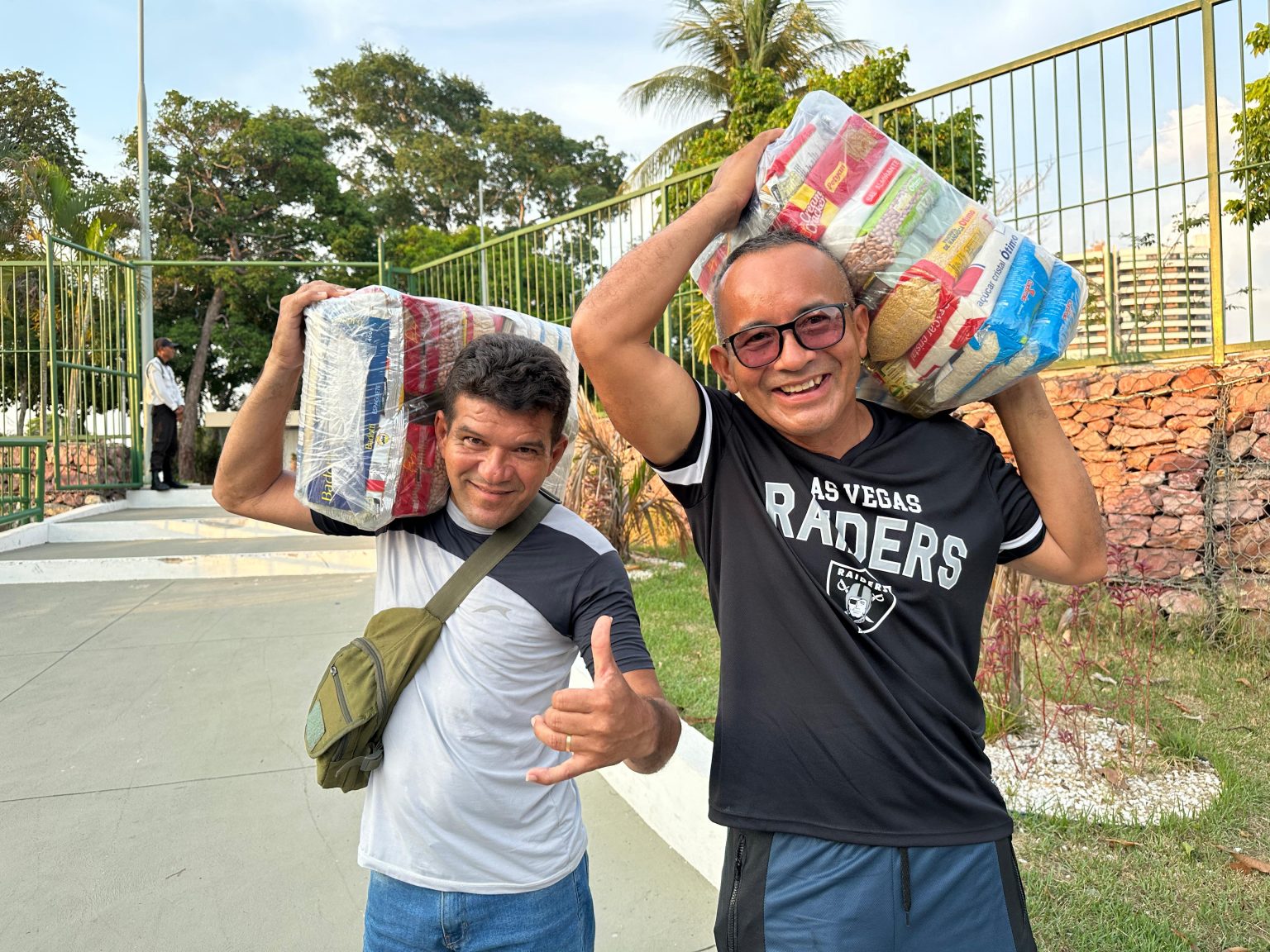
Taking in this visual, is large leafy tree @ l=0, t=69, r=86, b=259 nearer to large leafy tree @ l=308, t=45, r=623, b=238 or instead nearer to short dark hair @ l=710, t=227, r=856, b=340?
large leafy tree @ l=308, t=45, r=623, b=238

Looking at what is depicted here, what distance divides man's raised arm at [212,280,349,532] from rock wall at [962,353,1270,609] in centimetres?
388

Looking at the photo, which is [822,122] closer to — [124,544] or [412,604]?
[412,604]

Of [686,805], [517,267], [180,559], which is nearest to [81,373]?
[180,559]

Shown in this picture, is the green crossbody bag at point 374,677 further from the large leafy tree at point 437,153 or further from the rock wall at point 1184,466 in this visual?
the large leafy tree at point 437,153

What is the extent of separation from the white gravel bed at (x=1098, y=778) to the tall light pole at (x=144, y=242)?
11.1 m

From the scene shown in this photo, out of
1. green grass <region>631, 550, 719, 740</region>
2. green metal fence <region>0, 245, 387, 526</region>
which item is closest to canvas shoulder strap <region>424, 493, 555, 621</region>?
green grass <region>631, 550, 719, 740</region>

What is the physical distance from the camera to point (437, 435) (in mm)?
1760

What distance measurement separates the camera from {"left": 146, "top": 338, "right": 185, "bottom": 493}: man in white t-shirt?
→ 1104 centimetres

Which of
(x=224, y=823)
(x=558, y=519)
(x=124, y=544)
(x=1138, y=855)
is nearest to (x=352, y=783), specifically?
(x=558, y=519)

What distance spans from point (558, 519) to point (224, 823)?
236 cm

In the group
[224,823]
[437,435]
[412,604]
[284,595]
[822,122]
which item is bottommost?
[224,823]

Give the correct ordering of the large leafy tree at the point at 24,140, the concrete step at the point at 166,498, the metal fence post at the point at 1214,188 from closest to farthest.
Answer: the metal fence post at the point at 1214,188
the concrete step at the point at 166,498
the large leafy tree at the point at 24,140

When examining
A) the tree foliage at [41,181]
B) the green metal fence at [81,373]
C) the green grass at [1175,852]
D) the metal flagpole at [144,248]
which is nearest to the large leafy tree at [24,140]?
the tree foliage at [41,181]

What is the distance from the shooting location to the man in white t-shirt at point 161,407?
11.0m
